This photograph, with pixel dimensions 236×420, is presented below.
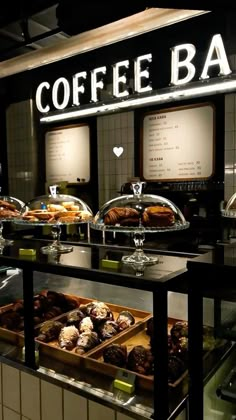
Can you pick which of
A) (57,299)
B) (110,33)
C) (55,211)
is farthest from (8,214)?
(110,33)

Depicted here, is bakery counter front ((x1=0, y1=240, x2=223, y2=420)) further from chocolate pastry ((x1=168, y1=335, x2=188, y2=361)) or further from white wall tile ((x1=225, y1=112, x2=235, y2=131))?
white wall tile ((x1=225, y1=112, x2=235, y2=131))

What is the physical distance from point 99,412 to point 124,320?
0.42 meters

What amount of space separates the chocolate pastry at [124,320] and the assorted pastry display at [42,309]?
33 cm

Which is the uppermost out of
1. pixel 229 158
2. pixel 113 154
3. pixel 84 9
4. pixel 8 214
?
pixel 84 9

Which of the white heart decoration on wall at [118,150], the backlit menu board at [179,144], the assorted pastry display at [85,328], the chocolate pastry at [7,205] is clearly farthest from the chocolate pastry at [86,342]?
the white heart decoration on wall at [118,150]

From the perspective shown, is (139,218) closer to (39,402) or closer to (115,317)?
(115,317)

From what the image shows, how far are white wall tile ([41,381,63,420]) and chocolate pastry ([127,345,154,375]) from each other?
0.30 metres

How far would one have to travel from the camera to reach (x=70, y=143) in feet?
15.4

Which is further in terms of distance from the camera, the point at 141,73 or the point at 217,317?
the point at 141,73

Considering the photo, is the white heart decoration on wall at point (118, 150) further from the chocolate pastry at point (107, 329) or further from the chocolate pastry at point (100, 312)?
the chocolate pastry at point (107, 329)

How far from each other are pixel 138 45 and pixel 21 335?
325 cm

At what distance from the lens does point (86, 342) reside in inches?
58.5

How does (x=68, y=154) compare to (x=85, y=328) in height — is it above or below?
above

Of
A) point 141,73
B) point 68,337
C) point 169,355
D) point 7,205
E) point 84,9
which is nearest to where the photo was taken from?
point 169,355
